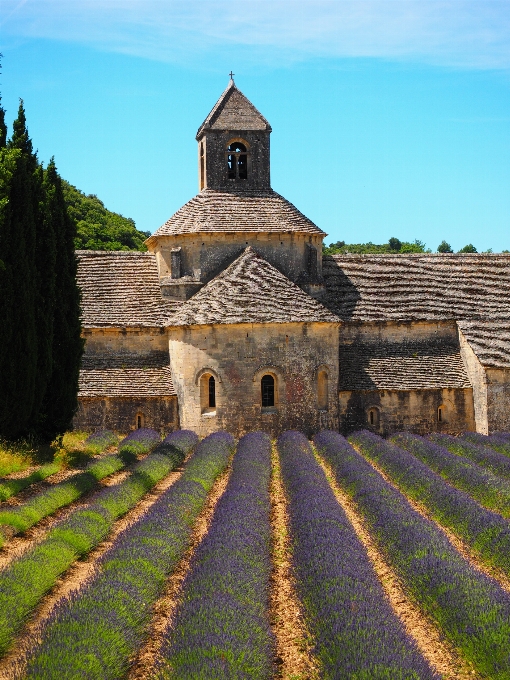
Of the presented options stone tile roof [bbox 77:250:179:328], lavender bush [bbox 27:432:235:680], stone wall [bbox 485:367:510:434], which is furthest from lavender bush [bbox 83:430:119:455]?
stone wall [bbox 485:367:510:434]

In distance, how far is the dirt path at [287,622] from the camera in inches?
328

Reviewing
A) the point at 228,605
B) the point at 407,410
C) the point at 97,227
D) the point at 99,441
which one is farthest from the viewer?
the point at 97,227

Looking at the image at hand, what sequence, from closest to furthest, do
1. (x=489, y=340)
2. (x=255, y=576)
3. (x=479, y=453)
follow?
(x=255, y=576) → (x=479, y=453) → (x=489, y=340)

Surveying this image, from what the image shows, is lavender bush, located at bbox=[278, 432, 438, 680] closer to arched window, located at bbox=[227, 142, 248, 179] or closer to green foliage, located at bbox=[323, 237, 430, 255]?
arched window, located at bbox=[227, 142, 248, 179]

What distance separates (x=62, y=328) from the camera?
21.2m

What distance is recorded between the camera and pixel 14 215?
18.9 metres

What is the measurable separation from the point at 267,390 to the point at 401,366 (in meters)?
5.06

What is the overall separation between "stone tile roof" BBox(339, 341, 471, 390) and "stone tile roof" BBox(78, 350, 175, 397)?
594 centimetres

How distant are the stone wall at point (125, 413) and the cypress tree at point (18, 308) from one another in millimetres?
6969

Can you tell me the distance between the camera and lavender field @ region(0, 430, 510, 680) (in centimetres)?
781

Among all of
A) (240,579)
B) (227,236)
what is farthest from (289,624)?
(227,236)

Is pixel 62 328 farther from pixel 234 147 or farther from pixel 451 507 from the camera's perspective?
pixel 234 147

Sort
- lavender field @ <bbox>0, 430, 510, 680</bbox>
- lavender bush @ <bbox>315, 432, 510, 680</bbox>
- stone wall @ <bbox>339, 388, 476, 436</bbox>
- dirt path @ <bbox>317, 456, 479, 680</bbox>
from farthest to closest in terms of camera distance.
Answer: stone wall @ <bbox>339, 388, 476, 436</bbox>, dirt path @ <bbox>317, 456, 479, 680</bbox>, lavender bush @ <bbox>315, 432, 510, 680</bbox>, lavender field @ <bbox>0, 430, 510, 680</bbox>

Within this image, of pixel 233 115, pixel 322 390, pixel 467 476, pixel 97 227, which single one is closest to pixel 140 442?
pixel 322 390
